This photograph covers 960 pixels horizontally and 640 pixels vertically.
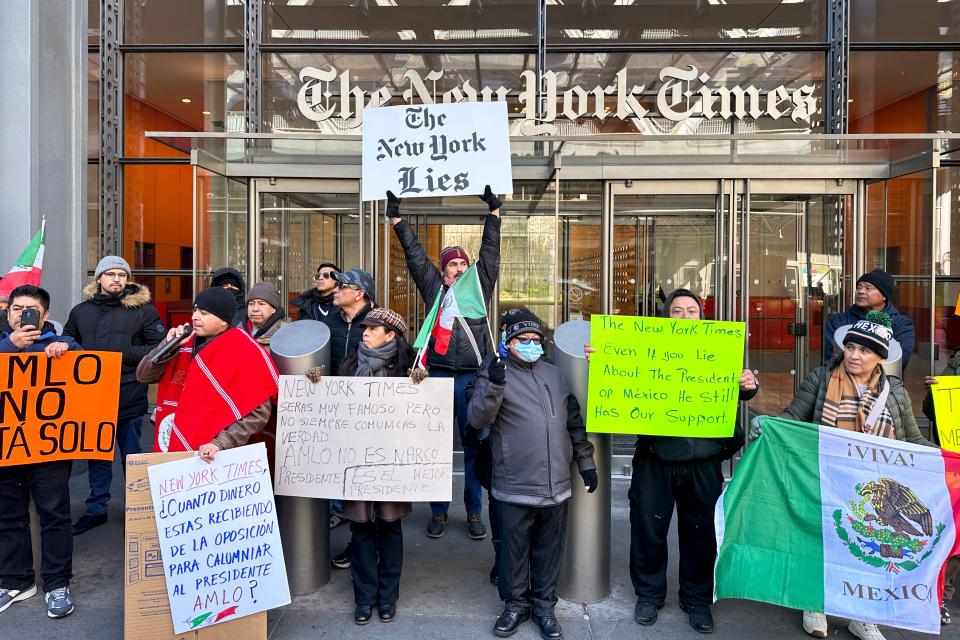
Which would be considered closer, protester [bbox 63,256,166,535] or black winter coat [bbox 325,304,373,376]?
black winter coat [bbox 325,304,373,376]

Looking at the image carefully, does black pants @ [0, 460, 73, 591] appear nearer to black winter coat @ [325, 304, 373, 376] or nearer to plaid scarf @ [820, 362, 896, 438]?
black winter coat @ [325, 304, 373, 376]

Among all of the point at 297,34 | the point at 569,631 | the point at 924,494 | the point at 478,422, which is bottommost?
the point at 569,631

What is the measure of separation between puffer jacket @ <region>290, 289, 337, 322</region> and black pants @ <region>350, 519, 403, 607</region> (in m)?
1.83

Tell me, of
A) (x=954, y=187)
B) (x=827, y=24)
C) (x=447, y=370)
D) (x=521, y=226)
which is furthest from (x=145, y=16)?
(x=954, y=187)

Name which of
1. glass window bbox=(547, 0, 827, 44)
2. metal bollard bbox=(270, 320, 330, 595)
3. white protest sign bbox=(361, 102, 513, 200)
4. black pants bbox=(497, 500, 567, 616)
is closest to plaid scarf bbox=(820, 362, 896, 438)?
black pants bbox=(497, 500, 567, 616)

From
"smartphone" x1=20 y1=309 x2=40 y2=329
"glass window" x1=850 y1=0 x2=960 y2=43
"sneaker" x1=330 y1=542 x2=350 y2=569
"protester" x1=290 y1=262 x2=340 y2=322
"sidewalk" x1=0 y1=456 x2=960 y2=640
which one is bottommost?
"sidewalk" x1=0 y1=456 x2=960 y2=640

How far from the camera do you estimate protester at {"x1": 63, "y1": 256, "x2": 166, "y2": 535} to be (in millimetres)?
5449

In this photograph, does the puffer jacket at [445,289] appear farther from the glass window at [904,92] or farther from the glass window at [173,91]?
the glass window at [904,92]

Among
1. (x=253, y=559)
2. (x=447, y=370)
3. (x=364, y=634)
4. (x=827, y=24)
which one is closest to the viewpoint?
(x=253, y=559)

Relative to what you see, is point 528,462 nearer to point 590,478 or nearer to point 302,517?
point 590,478

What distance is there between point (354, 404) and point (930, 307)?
605cm

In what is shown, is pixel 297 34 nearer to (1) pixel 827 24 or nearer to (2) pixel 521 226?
(2) pixel 521 226

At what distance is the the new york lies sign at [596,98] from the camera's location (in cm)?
848

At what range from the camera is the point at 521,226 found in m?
8.98
